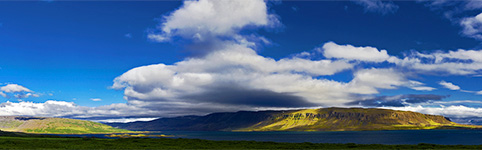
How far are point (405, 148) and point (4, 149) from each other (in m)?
121

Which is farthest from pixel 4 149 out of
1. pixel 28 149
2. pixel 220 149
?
pixel 220 149

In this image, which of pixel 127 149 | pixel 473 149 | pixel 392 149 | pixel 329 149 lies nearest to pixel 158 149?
pixel 127 149

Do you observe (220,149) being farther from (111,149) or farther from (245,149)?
(111,149)

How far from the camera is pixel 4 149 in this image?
87250 mm

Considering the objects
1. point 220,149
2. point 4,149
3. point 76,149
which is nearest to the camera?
point 4,149

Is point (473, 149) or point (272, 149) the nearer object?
point (473, 149)

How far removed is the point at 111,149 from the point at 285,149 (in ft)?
182

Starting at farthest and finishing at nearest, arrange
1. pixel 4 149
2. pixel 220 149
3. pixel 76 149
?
pixel 220 149, pixel 76 149, pixel 4 149

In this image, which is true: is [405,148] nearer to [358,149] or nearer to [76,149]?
[358,149]

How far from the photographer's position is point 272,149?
103 m

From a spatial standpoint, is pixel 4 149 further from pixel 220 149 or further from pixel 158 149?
pixel 220 149

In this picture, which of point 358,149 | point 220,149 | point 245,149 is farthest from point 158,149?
point 358,149

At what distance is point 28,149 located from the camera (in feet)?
293

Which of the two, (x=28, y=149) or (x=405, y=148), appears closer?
(x=28, y=149)
